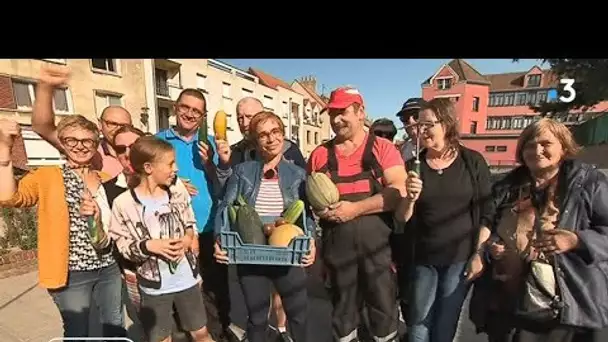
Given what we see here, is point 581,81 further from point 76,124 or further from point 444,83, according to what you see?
point 76,124

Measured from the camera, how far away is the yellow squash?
1559mm

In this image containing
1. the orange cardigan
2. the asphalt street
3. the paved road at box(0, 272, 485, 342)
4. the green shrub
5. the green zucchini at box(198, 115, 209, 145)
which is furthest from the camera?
the green shrub

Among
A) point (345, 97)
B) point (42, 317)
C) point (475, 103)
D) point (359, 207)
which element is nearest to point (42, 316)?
point (42, 317)

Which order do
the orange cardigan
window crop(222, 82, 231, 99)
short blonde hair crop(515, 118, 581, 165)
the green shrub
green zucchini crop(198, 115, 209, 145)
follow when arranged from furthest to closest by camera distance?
the green shrub < green zucchini crop(198, 115, 209, 145) < window crop(222, 82, 231, 99) < the orange cardigan < short blonde hair crop(515, 118, 581, 165)

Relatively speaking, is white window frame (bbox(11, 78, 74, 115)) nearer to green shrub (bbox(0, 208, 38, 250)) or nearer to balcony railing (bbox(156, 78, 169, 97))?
balcony railing (bbox(156, 78, 169, 97))

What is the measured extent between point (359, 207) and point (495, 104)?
826 mm

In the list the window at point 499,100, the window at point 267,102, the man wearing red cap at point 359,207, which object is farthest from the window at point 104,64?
the window at point 499,100

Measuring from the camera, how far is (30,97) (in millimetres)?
1411

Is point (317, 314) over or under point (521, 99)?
under

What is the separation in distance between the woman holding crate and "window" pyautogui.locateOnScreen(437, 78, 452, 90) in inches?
28.3

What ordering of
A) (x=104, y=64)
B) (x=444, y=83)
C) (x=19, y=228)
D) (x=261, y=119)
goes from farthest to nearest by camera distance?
(x=19, y=228), (x=261, y=119), (x=444, y=83), (x=104, y=64)

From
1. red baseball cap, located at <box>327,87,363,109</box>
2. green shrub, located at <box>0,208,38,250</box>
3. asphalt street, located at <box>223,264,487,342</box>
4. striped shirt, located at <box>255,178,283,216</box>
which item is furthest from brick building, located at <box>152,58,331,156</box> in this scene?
green shrub, located at <box>0,208,38,250</box>

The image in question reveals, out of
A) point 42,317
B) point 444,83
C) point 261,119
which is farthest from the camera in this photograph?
point 42,317
